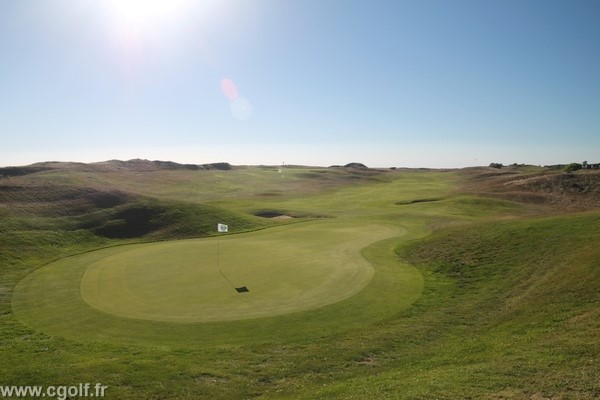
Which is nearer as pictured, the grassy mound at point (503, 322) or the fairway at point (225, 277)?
the grassy mound at point (503, 322)

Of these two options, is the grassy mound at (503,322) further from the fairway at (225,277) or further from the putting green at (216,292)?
the fairway at (225,277)

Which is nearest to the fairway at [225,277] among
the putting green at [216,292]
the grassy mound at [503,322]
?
the putting green at [216,292]

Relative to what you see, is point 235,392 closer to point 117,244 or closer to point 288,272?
point 288,272

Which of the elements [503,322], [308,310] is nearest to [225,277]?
[308,310]

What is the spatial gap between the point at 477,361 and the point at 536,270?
13871 mm

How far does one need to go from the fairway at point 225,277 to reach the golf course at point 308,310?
14 centimetres

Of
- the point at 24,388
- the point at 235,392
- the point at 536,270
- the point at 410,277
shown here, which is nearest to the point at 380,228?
the point at 410,277

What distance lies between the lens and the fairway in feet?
72.6

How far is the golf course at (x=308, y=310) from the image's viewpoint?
595 inches

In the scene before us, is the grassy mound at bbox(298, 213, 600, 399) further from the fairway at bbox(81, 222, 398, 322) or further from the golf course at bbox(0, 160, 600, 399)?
the fairway at bbox(81, 222, 398, 322)

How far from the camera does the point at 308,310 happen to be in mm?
21719

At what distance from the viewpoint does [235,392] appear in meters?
15.1

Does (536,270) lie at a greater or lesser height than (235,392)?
greater

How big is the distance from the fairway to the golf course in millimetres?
142
